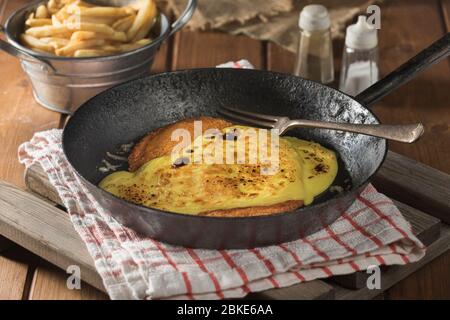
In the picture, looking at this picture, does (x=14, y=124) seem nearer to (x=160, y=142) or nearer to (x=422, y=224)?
(x=160, y=142)

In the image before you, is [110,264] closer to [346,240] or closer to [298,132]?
[346,240]

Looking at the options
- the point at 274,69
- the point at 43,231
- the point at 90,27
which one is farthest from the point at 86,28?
the point at 43,231

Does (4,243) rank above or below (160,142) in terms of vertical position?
below

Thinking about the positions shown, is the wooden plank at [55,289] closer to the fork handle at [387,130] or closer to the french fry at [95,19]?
the fork handle at [387,130]

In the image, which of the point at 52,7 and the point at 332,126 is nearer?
the point at 332,126

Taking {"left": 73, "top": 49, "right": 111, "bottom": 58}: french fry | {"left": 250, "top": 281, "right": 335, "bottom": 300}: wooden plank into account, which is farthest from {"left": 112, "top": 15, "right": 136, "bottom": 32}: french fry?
{"left": 250, "top": 281, "right": 335, "bottom": 300}: wooden plank

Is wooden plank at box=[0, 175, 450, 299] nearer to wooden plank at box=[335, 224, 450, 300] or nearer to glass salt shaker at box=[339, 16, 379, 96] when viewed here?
wooden plank at box=[335, 224, 450, 300]
